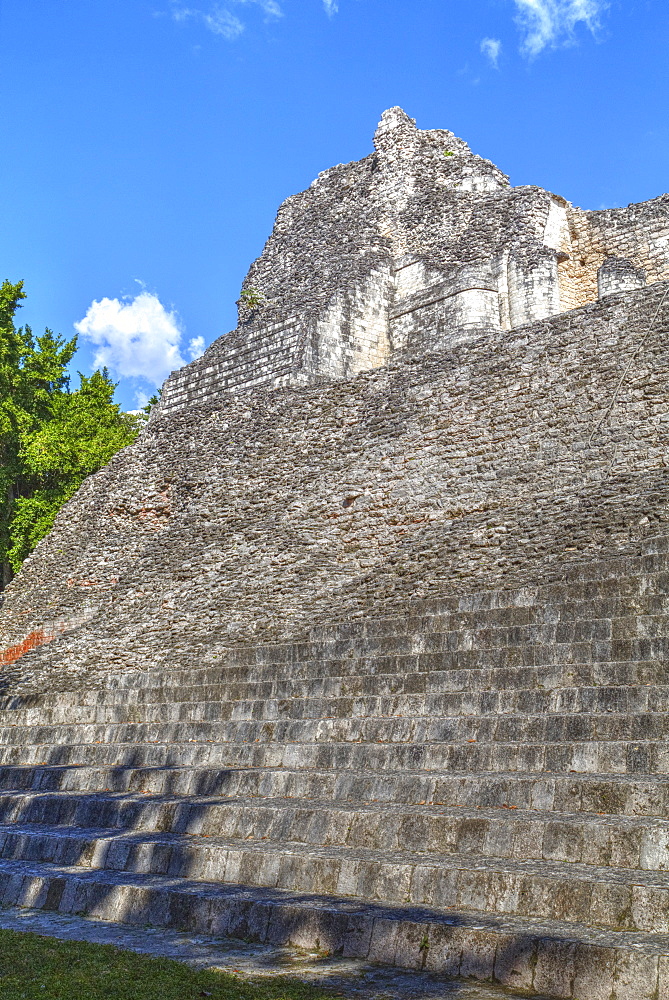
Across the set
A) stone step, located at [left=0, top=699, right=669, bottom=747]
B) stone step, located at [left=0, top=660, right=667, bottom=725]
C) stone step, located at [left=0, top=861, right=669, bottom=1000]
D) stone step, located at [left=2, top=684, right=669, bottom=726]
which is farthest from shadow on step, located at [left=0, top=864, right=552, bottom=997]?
stone step, located at [left=0, top=660, right=667, bottom=725]

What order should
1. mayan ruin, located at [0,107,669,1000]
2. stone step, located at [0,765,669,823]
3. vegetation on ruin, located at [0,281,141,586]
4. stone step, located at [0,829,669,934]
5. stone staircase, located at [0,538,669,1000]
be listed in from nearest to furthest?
stone step, located at [0,829,669,934]
stone staircase, located at [0,538,669,1000]
mayan ruin, located at [0,107,669,1000]
stone step, located at [0,765,669,823]
vegetation on ruin, located at [0,281,141,586]

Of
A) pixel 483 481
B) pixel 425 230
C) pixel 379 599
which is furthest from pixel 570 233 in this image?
pixel 379 599

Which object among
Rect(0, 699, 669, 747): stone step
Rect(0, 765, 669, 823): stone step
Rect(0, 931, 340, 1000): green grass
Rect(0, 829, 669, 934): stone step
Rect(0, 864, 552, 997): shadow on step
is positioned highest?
Rect(0, 699, 669, 747): stone step

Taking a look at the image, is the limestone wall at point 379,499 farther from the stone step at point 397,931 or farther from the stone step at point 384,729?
the stone step at point 397,931

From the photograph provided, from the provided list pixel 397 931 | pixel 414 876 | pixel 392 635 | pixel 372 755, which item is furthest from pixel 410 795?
pixel 392 635

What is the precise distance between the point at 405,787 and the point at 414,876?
3.48 feet

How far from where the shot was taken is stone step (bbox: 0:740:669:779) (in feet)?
17.1

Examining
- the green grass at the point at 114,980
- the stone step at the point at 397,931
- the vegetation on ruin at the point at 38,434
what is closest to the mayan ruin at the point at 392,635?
the stone step at the point at 397,931

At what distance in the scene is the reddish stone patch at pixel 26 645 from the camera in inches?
503

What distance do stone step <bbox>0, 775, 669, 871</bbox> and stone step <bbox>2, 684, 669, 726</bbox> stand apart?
1043 millimetres

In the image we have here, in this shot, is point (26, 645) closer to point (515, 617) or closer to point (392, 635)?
point (392, 635)

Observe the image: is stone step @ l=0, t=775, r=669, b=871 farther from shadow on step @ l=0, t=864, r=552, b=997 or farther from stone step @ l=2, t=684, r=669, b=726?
stone step @ l=2, t=684, r=669, b=726

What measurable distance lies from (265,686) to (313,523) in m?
3.38

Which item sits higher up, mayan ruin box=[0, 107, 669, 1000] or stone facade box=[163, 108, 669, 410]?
stone facade box=[163, 108, 669, 410]
